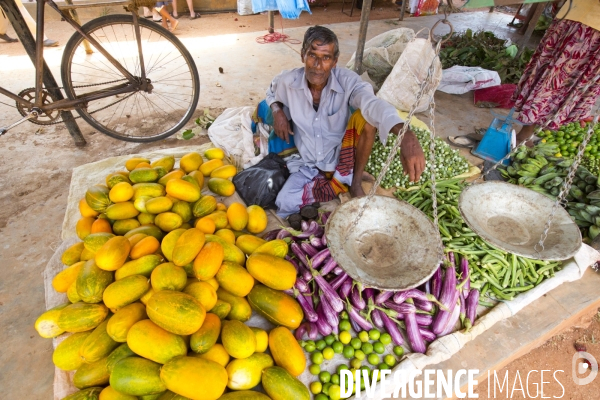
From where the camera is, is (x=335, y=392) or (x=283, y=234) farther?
(x=283, y=234)

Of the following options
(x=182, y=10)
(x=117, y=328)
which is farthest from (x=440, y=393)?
(x=182, y=10)

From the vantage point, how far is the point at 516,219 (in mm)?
2127

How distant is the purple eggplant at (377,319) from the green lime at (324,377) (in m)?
0.40

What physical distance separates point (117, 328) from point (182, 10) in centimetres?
842

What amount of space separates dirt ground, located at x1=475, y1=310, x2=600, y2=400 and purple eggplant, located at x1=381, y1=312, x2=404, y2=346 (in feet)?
2.00

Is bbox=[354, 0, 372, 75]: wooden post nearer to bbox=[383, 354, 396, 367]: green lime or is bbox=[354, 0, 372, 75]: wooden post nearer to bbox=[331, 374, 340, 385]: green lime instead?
bbox=[383, 354, 396, 367]: green lime

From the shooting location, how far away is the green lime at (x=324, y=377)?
5.21 feet

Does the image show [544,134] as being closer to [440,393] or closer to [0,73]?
[440,393]

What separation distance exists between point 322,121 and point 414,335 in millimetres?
1720

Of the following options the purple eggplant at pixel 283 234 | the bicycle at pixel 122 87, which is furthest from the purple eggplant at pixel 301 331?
the bicycle at pixel 122 87

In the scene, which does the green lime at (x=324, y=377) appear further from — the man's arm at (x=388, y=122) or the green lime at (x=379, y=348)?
the man's arm at (x=388, y=122)

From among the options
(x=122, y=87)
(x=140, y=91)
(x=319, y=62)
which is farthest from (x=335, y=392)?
(x=140, y=91)

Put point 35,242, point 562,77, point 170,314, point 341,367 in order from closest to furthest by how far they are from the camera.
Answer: point 170,314 → point 341,367 → point 35,242 → point 562,77

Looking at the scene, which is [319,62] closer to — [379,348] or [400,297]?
[400,297]
